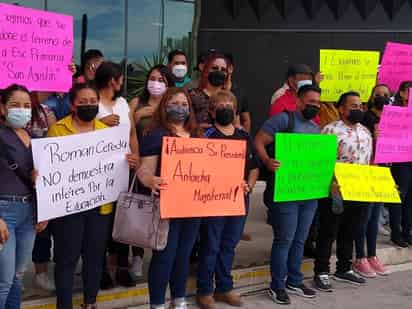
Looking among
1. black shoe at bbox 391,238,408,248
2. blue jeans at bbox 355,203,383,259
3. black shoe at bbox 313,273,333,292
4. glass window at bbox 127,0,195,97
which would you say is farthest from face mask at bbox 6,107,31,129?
glass window at bbox 127,0,195,97

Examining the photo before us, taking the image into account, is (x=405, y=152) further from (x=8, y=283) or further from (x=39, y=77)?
(x=8, y=283)

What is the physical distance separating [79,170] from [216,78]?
1581 millimetres

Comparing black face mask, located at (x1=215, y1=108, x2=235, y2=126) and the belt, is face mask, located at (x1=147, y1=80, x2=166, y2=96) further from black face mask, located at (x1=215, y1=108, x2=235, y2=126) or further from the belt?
the belt

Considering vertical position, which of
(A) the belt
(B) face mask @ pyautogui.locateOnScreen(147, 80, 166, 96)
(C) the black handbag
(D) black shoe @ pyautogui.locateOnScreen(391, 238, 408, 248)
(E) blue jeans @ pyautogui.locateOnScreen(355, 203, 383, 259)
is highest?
(B) face mask @ pyautogui.locateOnScreen(147, 80, 166, 96)

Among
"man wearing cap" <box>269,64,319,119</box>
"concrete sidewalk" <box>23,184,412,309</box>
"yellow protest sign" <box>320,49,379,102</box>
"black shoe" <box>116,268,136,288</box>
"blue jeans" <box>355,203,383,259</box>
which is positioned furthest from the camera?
"yellow protest sign" <box>320,49,379,102</box>

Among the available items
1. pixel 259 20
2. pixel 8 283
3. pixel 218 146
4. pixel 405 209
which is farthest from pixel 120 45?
pixel 8 283

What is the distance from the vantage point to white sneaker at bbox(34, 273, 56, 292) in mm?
5129

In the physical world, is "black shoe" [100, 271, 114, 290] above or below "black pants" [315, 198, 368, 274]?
below

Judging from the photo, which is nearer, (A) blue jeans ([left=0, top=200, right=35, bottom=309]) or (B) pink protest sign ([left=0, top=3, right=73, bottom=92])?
(A) blue jeans ([left=0, top=200, right=35, bottom=309])

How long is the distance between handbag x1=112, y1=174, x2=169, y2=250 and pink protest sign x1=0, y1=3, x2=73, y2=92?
1.12 metres

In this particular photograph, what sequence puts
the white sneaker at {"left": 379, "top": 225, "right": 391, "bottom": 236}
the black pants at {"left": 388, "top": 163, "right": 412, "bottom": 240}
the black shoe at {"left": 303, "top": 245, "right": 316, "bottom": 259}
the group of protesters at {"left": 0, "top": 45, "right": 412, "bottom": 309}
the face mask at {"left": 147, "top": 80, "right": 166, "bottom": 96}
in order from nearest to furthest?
the group of protesters at {"left": 0, "top": 45, "right": 412, "bottom": 309} → the face mask at {"left": 147, "top": 80, "right": 166, "bottom": 96} → the black shoe at {"left": 303, "top": 245, "right": 316, "bottom": 259} → the black pants at {"left": 388, "top": 163, "right": 412, "bottom": 240} → the white sneaker at {"left": 379, "top": 225, "right": 391, "bottom": 236}

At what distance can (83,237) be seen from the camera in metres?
4.50

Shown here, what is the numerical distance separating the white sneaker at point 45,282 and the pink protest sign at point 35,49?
Result: 1.48m

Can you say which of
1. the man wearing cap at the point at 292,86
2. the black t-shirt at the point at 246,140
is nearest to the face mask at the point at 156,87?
the black t-shirt at the point at 246,140
